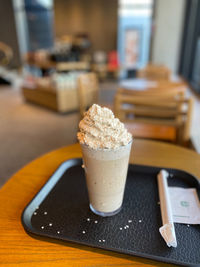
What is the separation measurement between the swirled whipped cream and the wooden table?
0.28 meters

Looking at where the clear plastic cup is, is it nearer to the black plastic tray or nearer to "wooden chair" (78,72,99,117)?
the black plastic tray

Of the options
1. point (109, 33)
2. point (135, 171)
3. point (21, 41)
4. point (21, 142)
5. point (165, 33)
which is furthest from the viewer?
point (21, 41)

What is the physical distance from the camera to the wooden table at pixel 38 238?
21.2 inches

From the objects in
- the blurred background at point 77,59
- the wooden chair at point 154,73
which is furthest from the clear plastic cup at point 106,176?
the wooden chair at point 154,73

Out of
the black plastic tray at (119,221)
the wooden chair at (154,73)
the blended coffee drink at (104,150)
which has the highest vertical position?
the blended coffee drink at (104,150)

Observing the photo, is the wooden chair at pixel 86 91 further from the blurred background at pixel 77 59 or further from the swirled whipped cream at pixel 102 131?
the swirled whipped cream at pixel 102 131

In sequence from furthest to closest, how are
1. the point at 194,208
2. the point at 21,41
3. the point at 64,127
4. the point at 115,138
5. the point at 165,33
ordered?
1. the point at 21,41
2. the point at 165,33
3. the point at 64,127
4. the point at 194,208
5. the point at 115,138

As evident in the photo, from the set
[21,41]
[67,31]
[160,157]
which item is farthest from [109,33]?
[160,157]

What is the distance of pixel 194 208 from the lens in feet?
2.28

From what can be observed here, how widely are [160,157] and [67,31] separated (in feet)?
24.4

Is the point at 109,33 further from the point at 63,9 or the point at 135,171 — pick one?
the point at 135,171

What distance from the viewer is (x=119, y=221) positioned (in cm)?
66

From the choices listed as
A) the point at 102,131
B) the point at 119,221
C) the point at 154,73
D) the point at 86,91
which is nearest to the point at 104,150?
the point at 102,131

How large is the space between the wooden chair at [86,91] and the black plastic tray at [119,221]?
1.43 meters
